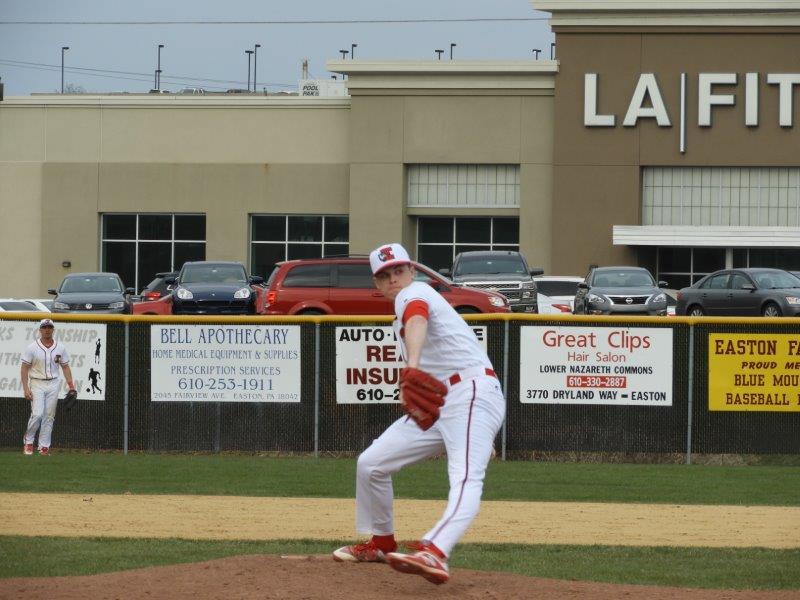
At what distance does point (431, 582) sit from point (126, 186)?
43.2 m

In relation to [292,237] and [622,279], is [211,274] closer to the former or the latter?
[622,279]

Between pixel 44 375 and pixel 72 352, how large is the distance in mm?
998

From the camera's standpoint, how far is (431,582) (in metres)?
7.75

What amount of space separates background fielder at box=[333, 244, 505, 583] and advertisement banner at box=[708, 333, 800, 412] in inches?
398

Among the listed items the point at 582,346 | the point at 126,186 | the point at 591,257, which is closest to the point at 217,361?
the point at 582,346

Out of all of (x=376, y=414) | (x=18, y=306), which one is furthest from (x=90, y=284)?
(x=376, y=414)

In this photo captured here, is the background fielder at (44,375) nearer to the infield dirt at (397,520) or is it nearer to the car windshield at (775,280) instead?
the infield dirt at (397,520)

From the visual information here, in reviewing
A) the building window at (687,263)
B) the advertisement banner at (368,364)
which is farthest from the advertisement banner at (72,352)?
the building window at (687,263)

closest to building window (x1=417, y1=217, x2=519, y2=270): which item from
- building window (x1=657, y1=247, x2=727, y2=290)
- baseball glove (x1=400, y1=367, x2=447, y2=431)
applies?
building window (x1=657, y1=247, x2=727, y2=290)

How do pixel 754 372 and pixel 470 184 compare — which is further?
pixel 470 184

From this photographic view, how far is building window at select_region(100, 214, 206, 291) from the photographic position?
162ft

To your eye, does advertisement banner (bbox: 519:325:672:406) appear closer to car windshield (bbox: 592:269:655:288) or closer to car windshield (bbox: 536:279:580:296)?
car windshield (bbox: 592:269:655:288)

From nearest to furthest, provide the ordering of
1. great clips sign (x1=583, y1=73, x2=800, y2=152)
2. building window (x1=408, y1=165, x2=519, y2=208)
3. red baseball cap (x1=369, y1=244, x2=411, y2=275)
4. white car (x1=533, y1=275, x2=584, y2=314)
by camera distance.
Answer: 1. red baseball cap (x1=369, y1=244, x2=411, y2=275)
2. white car (x1=533, y1=275, x2=584, y2=314)
3. great clips sign (x1=583, y1=73, x2=800, y2=152)
4. building window (x1=408, y1=165, x2=519, y2=208)

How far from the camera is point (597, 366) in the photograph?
1770cm
